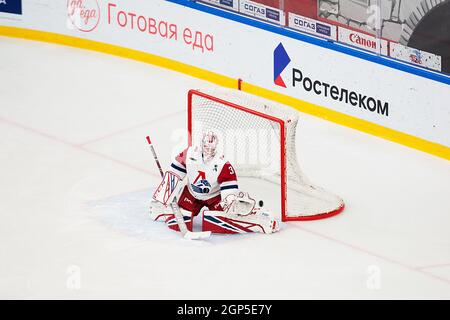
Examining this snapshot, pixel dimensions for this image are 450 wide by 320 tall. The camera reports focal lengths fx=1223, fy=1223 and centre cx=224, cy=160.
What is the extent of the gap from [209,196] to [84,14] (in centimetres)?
461

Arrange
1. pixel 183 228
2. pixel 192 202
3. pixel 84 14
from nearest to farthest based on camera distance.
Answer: pixel 183 228 < pixel 192 202 < pixel 84 14

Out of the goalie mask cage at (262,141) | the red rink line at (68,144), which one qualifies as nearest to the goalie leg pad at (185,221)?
the goalie mask cage at (262,141)

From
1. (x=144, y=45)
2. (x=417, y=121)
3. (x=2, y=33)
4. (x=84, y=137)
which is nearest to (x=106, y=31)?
(x=144, y=45)

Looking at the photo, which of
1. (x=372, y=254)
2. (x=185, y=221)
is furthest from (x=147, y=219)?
(x=372, y=254)

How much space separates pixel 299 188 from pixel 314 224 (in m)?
0.39

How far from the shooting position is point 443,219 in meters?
9.01

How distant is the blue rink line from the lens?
1021 centimetres

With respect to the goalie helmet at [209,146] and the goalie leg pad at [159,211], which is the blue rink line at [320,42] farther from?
the goalie leg pad at [159,211]

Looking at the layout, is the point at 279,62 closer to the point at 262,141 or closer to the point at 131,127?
the point at 131,127

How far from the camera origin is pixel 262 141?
970 cm

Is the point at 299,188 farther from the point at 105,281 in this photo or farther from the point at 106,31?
the point at 106,31

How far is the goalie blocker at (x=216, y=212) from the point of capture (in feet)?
28.3

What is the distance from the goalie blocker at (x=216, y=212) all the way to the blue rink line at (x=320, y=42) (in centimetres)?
225

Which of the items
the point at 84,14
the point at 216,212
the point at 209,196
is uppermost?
the point at 84,14
